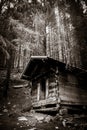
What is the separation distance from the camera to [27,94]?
16266 mm

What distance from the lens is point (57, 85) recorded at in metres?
9.09

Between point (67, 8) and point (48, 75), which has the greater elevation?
point (67, 8)

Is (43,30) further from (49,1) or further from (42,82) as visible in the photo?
(42,82)

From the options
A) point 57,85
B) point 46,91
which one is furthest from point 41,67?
point 57,85

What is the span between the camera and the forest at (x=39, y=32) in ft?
39.2

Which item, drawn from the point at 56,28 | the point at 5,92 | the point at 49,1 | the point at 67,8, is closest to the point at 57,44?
the point at 56,28

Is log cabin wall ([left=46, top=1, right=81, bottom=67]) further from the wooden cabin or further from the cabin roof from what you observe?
the wooden cabin

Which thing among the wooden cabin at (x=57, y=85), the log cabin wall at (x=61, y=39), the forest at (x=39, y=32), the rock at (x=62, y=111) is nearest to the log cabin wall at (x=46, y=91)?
the wooden cabin at (x=57, y=85)

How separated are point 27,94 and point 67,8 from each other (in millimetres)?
12087

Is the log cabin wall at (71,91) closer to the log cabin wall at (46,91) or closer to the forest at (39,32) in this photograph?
the log cabin wall at (46,91)

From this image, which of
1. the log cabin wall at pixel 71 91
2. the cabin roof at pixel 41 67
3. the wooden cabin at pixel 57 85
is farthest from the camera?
the cabin roof at pixel 41 67

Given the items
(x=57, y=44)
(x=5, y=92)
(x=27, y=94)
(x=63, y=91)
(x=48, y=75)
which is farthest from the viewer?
(x=57, y=44)

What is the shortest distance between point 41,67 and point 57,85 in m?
2.89

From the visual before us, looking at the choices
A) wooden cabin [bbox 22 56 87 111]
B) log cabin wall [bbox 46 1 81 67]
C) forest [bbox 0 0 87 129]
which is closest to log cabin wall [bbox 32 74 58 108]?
wooden cabin [bbox 22 56 87 111]
